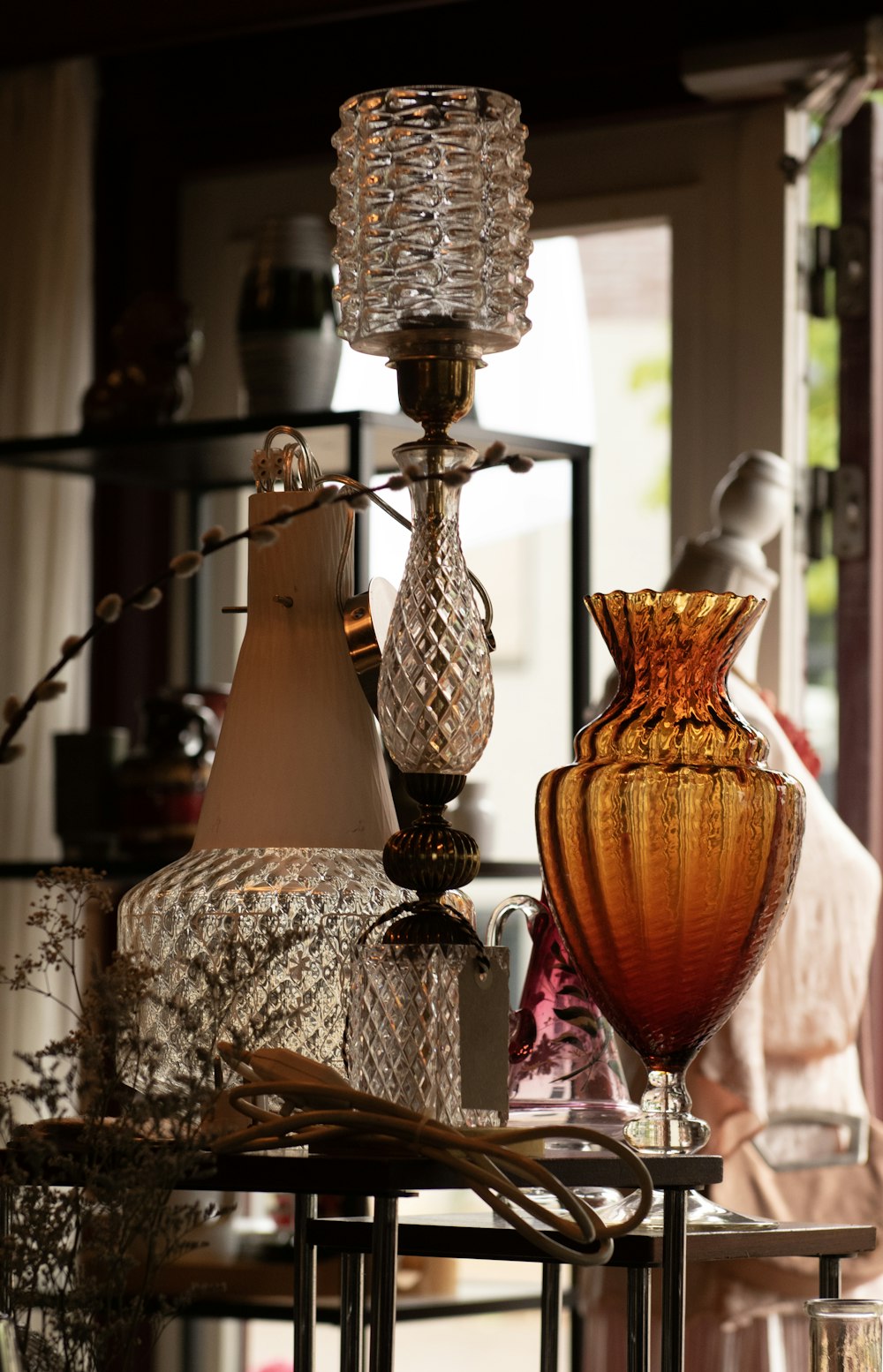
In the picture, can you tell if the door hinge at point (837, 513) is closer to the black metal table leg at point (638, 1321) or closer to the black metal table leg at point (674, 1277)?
the black metal table leg at point (638, 1321)

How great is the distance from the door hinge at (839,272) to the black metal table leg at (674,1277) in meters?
1.81

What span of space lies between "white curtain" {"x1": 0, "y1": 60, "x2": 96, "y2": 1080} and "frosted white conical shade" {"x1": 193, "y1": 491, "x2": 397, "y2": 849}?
1.88 metres

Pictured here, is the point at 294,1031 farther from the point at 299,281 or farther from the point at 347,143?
the point at 299,281

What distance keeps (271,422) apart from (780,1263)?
1.13 m

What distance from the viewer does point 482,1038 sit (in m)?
0.87

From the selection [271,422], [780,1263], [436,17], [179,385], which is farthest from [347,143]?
[436,17]

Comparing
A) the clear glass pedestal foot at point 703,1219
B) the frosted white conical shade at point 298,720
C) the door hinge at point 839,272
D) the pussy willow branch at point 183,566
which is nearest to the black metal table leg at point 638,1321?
the clear glass pedestal foot at point 703,1219

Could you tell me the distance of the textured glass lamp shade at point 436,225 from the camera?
3.08ft

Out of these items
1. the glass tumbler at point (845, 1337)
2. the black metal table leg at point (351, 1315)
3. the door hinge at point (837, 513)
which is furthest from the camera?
the door hinge at point (837, 513)

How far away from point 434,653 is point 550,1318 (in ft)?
1.66

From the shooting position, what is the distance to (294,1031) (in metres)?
0.92

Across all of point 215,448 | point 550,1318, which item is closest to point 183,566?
point 550,1318

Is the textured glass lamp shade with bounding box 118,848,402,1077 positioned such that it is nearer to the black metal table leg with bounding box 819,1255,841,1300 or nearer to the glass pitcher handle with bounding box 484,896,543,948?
the glass pitcher handle with bounding box 484,896,543,948

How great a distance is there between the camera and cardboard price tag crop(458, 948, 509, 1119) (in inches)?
34.3
